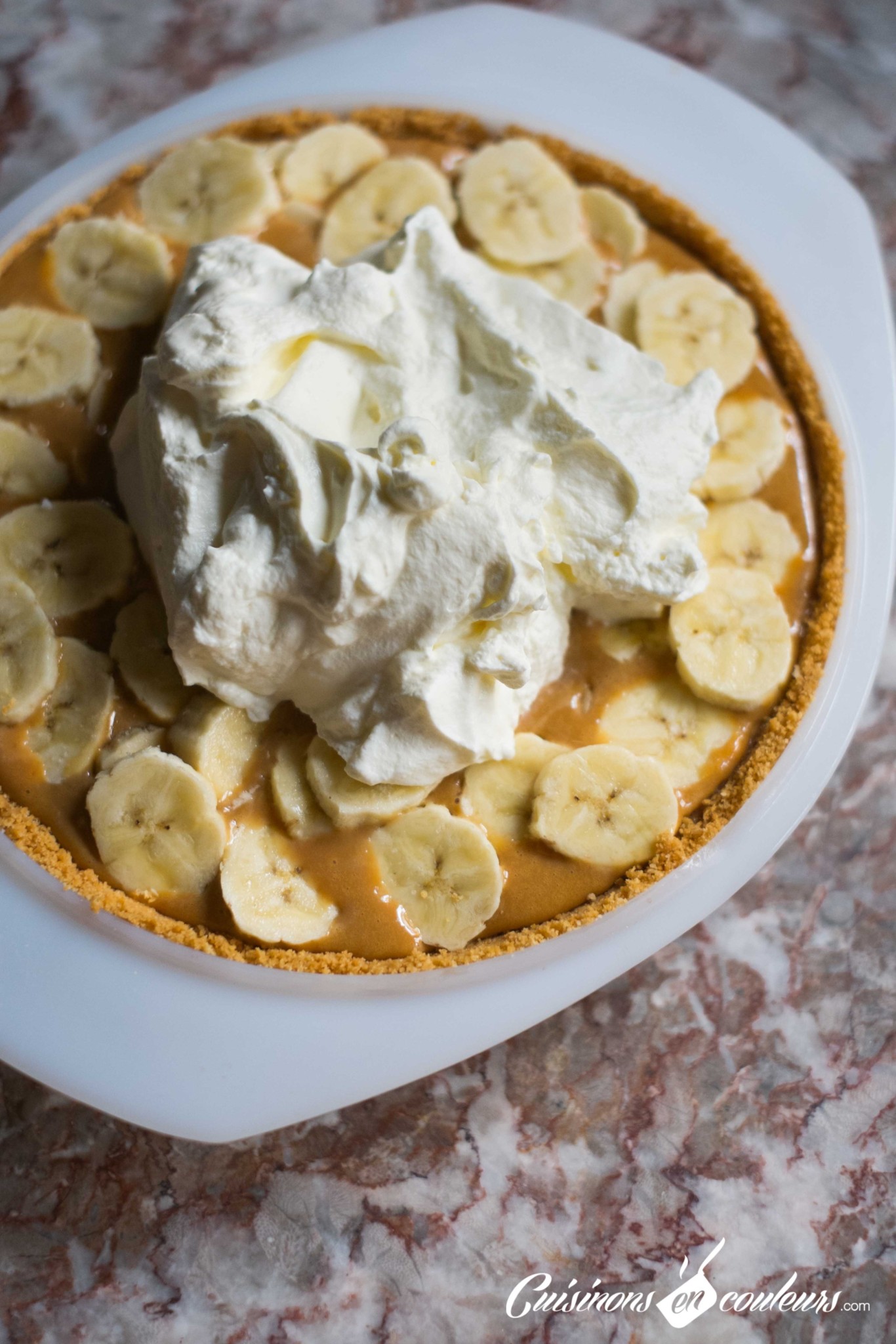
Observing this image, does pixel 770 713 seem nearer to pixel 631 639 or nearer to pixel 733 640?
pixel 733 640

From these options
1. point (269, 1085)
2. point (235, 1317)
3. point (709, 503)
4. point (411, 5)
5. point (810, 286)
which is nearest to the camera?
point (269, 1085)

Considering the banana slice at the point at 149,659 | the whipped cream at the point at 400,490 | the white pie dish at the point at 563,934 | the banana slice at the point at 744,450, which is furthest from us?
the banana slice at the point at 744,450

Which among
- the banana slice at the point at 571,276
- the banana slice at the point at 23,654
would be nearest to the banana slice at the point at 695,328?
the banana slice at the point at 571,276

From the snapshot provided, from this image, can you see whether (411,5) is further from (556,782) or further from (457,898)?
(457,898)

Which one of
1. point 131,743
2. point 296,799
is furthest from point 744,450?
point 131,743

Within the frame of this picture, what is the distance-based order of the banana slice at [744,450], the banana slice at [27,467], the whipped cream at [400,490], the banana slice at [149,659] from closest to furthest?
the whipped cream at [400,490] < the banana slice at [149,659] < the banana slice at [27,467] < the banana slice at [744,450]

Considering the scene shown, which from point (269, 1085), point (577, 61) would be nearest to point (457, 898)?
point (269, 1085)

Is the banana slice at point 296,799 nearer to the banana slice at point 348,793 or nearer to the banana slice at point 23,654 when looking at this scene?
the banana slice at point 348,793

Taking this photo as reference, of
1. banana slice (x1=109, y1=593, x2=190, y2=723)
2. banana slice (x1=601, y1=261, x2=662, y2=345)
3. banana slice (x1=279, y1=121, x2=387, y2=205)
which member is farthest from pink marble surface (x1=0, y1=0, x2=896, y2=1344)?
banana slice (x1=279, y1=121, x2=387, y2=205)
